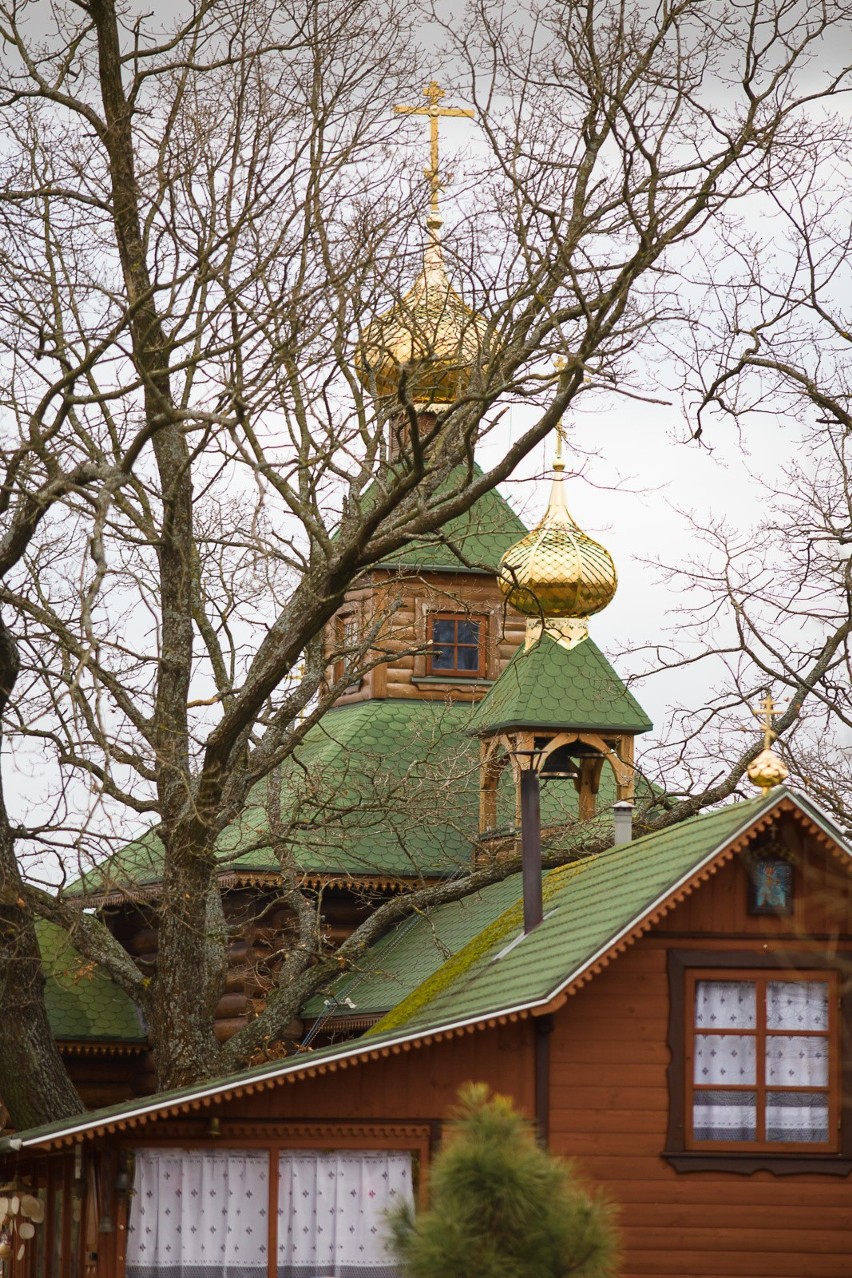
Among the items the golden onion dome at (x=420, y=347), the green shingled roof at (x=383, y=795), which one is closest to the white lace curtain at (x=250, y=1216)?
the golden onion dome at (x=420, y=347)

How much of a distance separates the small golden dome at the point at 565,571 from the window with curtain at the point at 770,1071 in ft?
49.1

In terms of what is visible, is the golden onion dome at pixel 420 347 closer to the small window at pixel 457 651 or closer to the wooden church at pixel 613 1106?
the wooden church at pixel 613 1106

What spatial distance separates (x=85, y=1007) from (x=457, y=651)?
9.24 meters

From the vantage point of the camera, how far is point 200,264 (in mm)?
19781

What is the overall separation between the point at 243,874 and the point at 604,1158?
13.3 metres

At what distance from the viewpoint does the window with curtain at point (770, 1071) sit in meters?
18.2

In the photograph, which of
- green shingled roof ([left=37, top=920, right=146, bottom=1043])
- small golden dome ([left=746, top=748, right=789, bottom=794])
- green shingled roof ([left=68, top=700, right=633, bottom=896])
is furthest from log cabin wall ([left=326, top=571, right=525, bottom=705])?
small golden dome ([left=746, top=748, right=789, bottom=794])

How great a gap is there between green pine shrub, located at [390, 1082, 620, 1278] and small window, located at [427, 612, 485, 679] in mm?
22530

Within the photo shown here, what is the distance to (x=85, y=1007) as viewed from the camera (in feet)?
104

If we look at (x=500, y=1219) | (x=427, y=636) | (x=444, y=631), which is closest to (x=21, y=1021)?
(x=500, y=1219)

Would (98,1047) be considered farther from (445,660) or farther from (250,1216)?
(250,1216)

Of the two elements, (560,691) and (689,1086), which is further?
(560,691)

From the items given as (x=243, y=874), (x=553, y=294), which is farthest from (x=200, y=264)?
(x=243, y=874)

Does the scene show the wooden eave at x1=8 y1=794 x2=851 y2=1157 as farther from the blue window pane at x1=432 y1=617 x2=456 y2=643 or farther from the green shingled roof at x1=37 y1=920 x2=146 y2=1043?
the blue window pane at x1=432 y1=617 x2=456 y2=643
